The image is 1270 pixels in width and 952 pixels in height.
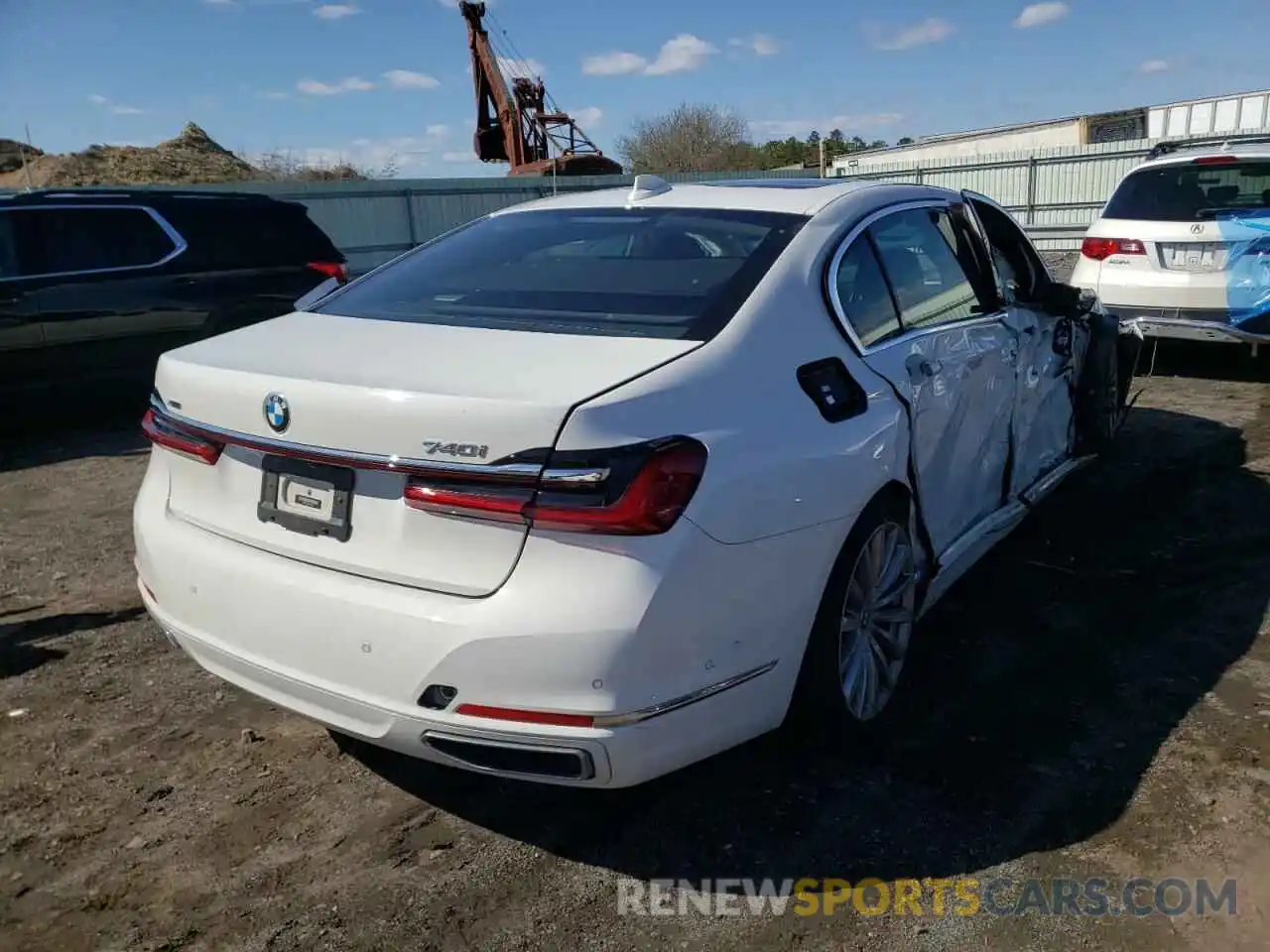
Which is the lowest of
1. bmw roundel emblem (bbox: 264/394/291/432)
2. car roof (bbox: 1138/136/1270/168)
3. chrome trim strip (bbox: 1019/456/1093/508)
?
chrome trim strip (bbox: 1019/456/1093/508)

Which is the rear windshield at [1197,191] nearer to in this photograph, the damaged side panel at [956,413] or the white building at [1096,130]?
the damaged side panel at [956,413]

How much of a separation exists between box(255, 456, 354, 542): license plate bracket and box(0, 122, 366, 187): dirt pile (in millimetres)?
25957

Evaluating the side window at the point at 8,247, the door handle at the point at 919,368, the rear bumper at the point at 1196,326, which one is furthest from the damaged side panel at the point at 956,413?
the side window at the point at 8,247

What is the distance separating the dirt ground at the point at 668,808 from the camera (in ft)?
8.07

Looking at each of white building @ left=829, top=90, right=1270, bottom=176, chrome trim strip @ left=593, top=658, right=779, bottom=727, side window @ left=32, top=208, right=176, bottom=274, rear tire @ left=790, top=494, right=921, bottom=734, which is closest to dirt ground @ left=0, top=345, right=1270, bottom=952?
rear tire @ left=790, top=494, right=921, bottom=734

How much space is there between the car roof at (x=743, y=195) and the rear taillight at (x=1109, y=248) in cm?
477

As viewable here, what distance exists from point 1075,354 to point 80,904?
472cm

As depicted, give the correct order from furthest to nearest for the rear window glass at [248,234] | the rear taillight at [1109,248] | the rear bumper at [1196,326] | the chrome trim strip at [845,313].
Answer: the rear window glass at [248,234] → the rear taillight at [1109,248] → the rear bumper at [1196,326] → the chrome trim strip at [845,313]

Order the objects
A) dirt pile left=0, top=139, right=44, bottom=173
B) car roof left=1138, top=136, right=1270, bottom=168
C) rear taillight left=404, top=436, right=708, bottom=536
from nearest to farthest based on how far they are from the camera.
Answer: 1. rear taillight left=404, top=436, right=708, bottom=536
2. car roof left=1138, top=136, right=1270, bottom=168
3. dirt pile left=0, top=139, right=44, bottom=173

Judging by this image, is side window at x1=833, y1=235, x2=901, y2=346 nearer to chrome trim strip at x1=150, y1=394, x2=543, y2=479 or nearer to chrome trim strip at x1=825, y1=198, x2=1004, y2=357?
chrome trim strip at x1=825, y1=198, x2=1004, y2=357

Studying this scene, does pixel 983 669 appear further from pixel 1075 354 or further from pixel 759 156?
pixel 759 156

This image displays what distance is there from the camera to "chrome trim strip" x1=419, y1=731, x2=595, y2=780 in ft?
7.52

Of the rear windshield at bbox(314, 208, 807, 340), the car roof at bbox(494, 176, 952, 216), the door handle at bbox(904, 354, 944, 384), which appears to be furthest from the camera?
the car roof at bbox(494, 176, 952, 216)

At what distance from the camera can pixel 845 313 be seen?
3080mm
